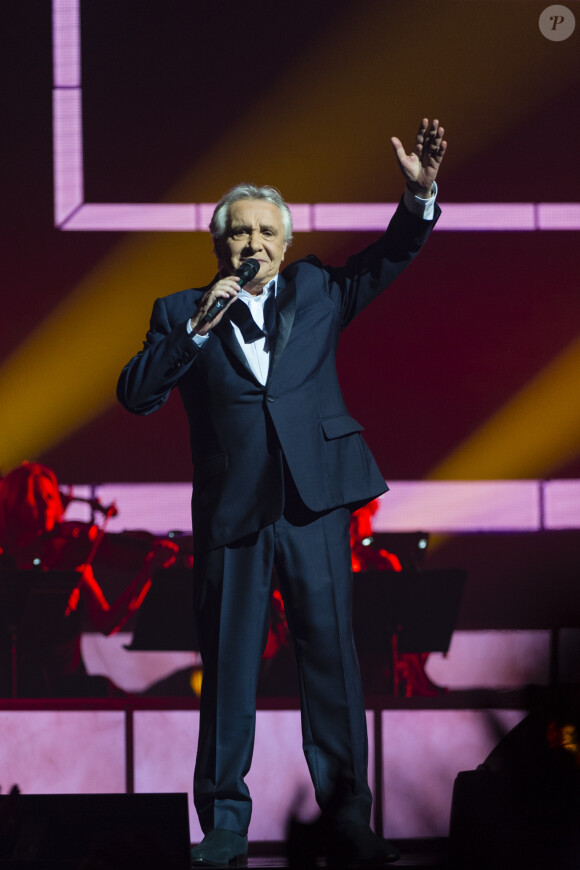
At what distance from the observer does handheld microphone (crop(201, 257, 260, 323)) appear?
6.51 feet

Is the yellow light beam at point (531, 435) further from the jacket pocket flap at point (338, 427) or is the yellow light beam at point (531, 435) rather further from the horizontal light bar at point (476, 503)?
the jacket pocket flap at point (338, 427)

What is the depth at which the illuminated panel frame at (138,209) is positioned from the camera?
4.05 m

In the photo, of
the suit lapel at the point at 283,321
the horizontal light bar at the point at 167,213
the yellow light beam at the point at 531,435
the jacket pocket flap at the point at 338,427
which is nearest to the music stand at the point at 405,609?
the yellow light beam at the point at 531,435

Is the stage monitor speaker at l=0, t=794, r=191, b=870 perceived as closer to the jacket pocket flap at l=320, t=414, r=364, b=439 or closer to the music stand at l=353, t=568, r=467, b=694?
the jacket pocket flap at l=320, t=414, r=364, b=439

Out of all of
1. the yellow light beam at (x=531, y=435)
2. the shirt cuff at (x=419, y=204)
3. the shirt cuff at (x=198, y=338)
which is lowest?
the yellow light beam at (x=531, y=435)

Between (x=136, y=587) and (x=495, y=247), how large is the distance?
195 cm

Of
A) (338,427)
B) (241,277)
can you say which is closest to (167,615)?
(338,427)

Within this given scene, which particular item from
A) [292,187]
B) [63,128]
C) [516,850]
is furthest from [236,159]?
[516,850]

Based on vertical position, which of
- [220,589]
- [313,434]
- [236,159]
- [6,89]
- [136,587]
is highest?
[6,89]

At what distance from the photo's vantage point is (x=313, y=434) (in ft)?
7.11

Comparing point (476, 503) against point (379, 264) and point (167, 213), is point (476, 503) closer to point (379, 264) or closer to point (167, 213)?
point (167, 213)

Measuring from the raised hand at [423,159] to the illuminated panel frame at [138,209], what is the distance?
76.0 inches

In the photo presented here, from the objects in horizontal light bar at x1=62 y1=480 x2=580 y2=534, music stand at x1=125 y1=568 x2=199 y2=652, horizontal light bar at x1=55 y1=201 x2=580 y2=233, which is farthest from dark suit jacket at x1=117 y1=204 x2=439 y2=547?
horizontal light bar at x1=62 y1=480 x2=580 y2=534

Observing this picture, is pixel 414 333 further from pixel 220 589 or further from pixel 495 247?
pixel 220 589
